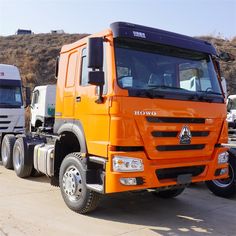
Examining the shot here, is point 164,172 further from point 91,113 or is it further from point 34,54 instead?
point 34,54

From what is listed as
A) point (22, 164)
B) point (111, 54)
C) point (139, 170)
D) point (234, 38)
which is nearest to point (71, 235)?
point (139, 170)

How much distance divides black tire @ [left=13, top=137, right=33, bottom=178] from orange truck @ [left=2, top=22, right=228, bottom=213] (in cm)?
230

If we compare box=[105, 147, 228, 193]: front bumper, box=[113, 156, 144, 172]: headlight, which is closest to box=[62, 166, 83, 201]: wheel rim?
box=[105, 147, 228, 193]: front bumper

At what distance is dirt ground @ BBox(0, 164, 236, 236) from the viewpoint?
5438 mm

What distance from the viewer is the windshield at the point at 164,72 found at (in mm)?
5477

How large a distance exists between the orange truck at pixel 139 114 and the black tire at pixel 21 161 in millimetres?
2299

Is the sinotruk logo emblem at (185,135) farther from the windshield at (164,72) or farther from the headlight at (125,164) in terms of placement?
the headlight at (125,164)

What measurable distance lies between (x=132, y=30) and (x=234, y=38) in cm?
3887

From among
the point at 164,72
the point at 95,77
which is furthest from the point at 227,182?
the point at 95,77

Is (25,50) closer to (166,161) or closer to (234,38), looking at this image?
(234,38)

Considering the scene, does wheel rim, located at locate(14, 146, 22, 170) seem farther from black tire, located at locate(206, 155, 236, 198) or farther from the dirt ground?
black tire, located at locate(206, 155, 236, 198)

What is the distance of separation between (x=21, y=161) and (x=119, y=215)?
3.53m

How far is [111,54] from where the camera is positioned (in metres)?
5.44

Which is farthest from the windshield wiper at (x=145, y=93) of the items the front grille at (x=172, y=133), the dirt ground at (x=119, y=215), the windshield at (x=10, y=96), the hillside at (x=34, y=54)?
the hillside at (x=34, y=54)
